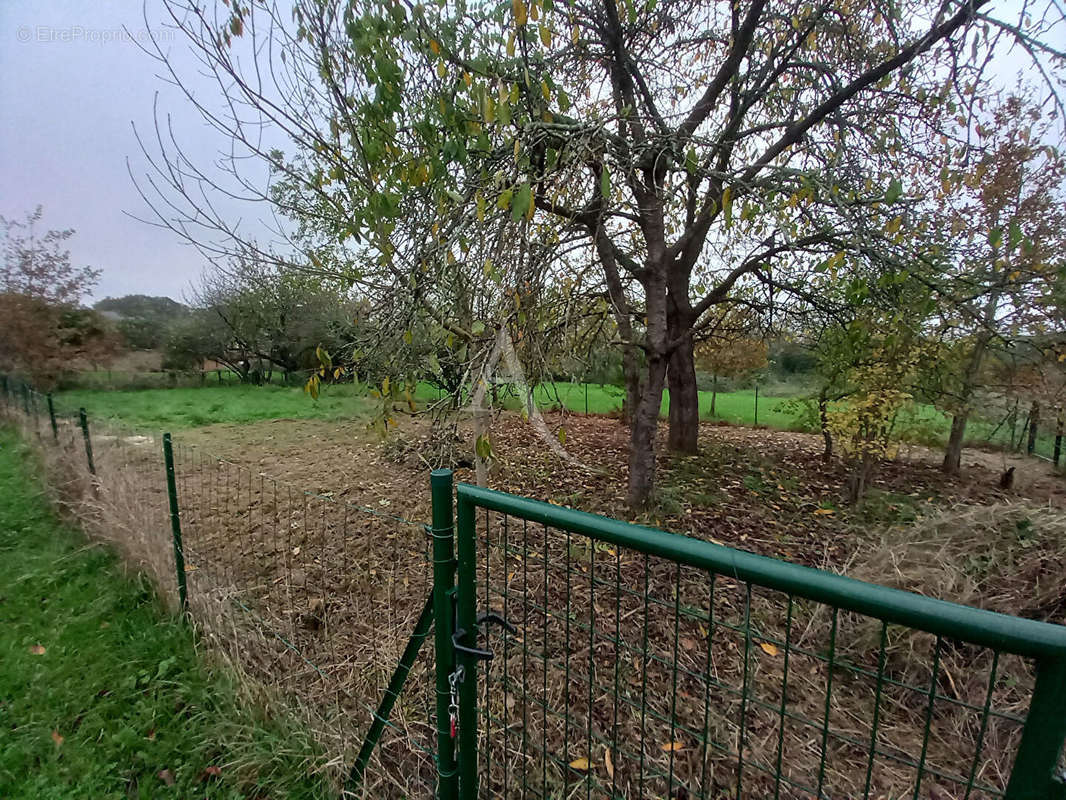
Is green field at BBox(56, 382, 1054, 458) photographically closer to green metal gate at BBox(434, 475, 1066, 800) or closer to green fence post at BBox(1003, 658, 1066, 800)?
green metal gate at BBox(434, 475, 1066, 800)

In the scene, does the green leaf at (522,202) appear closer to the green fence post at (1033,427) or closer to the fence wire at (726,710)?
the fence wire at (726,710)

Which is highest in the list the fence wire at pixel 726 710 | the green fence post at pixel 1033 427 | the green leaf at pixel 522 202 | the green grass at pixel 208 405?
the green leaf at pixel 522 202

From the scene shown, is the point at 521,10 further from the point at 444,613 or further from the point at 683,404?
the point at 683,404

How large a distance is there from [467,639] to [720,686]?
772 mm

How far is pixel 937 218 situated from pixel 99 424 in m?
9.38

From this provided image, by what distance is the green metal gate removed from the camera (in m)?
0.82

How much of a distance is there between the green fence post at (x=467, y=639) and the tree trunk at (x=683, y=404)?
6322 mm

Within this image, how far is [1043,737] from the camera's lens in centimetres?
74

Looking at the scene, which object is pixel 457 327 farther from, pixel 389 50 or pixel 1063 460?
pixel 1063 460

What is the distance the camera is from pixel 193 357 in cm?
2058

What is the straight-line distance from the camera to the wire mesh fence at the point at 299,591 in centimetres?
220

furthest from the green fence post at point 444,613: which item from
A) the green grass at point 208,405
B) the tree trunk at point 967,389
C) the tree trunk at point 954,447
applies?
the green grass at point 208,405

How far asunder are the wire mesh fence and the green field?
2575 mm

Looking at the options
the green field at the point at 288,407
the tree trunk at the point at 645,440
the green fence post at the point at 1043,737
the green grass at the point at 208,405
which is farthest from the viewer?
the green grass at the point at 208,405
